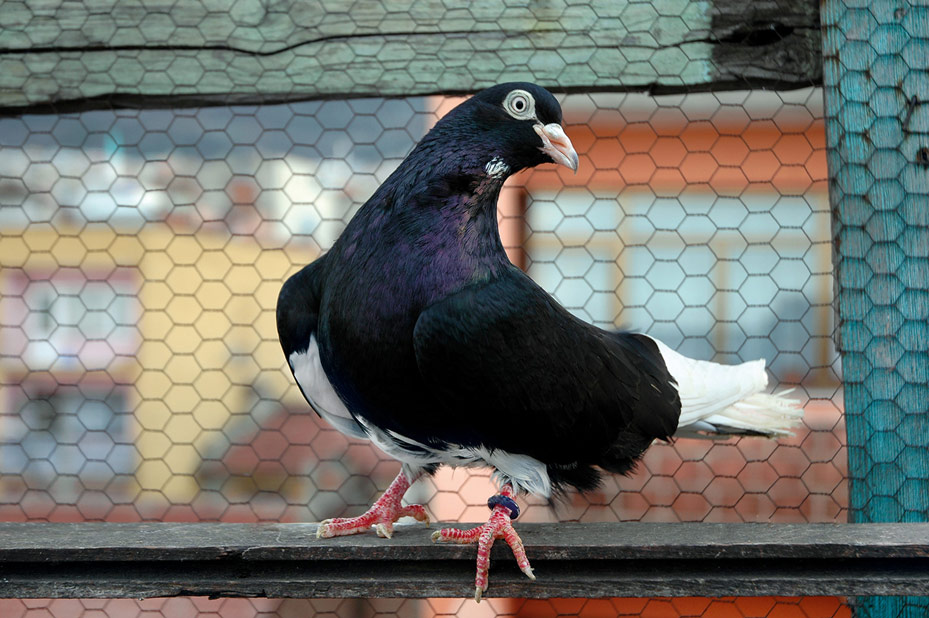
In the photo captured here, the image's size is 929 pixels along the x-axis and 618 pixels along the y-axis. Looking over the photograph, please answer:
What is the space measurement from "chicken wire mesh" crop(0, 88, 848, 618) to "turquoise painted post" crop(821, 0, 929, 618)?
159 centimetres

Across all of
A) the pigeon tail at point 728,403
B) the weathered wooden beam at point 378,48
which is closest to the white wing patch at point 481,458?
the pigeon tail at point 728,403

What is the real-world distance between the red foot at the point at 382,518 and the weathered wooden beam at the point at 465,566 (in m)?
0.10

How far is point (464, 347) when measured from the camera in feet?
3.38

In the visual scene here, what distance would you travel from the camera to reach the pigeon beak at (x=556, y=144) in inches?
47.3

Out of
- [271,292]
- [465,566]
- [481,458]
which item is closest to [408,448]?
[481,458]

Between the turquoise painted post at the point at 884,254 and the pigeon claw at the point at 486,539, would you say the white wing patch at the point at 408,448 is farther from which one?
the turquoise painted post at the point at 884,254

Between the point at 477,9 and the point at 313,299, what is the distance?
584 mm

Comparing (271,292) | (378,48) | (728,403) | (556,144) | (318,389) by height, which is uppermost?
(378,48)

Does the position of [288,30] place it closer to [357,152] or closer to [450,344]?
[450,344]

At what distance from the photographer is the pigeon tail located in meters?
1.42

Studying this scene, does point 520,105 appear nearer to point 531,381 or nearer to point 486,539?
point 531,381

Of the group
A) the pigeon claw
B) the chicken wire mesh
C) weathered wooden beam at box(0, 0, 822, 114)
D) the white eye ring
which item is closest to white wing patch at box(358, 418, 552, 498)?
the pigeon claw

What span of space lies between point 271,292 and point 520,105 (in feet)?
10.2

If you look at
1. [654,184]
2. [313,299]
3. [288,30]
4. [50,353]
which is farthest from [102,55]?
[654,184]
